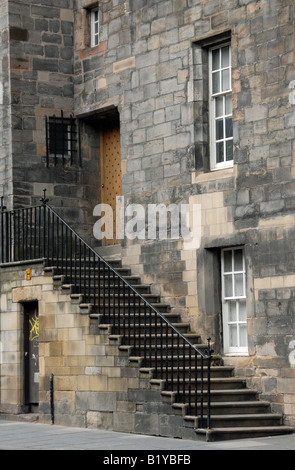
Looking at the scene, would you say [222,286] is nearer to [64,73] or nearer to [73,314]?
[73,314]

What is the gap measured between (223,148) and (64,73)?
4.46m

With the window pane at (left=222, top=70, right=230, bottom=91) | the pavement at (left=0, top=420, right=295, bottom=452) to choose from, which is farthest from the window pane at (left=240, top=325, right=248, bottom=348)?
the window pane at (left=222, top=70, right=230, bottom=91)

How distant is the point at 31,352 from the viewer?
18.8m

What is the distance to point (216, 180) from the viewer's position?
17.4 metres

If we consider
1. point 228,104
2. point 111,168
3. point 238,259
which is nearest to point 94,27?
point 111,168

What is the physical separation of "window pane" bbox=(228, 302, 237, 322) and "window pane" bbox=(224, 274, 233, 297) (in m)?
0.16

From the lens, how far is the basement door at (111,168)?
20.5 meters

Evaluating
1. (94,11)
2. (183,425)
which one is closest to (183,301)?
(183,425)

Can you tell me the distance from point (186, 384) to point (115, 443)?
1.79 metres

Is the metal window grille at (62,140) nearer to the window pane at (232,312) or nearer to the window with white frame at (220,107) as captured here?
the window with white frame at (220,107)

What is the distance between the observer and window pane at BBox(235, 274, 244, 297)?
17172mm

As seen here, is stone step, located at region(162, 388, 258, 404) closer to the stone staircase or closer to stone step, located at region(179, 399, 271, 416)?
the stone staircase

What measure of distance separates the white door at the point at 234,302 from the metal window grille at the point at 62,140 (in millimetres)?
4553
